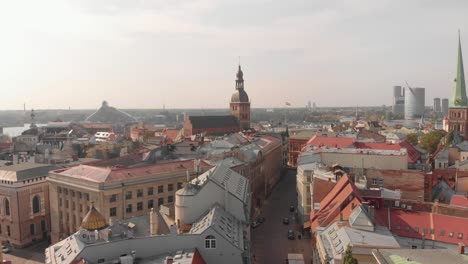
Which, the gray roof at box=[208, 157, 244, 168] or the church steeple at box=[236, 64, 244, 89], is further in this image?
the church steeple at box=[236, 64, 244, 89]

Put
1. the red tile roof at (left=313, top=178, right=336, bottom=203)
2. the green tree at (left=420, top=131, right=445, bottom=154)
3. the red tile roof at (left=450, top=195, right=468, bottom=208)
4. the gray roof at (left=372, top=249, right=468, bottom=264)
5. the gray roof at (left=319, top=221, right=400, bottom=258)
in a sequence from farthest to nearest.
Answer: the green tree at (left=420, top=131, right=445, bottom=154), the red tile roof at (left=313, top=178, right=336, bottom=203), the red tile roof at (left=450, top=195, right=468, bottom=208), the gray roof at (left=319, top=221, right=400, bottom=258), the gray roof at (left=372, top=249, right=468, bottom=264)

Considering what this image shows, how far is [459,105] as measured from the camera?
153m

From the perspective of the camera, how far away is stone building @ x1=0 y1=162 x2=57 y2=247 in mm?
79188

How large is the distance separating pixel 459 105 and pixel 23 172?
14042 cm

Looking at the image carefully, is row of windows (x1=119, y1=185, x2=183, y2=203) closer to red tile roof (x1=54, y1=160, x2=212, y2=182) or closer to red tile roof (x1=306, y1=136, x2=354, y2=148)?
red tile roof (x1=54, y1=160, x2=212, y2=182)

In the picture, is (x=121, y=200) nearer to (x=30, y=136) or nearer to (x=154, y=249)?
(x=154, y=249)

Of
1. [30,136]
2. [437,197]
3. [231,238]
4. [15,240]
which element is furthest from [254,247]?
[30,136]

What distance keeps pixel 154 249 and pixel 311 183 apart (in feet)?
124

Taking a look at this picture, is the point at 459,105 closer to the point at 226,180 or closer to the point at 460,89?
the point at 460,89

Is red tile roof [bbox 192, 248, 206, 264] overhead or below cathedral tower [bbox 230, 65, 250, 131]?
below

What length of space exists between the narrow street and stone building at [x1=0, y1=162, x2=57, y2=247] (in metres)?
41.6

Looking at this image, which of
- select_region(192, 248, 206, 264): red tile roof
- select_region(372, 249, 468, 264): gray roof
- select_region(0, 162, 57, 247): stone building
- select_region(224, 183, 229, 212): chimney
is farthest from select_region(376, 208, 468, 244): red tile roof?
select_region(0, 162, 57, 247): stone building

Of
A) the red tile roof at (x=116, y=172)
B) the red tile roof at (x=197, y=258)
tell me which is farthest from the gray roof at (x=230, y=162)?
the red tile roof at (x=197, y=258)

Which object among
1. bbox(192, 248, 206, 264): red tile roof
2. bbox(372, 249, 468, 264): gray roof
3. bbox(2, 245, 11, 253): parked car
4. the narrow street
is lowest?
bbox(2, 245, 11, 253): parked car
